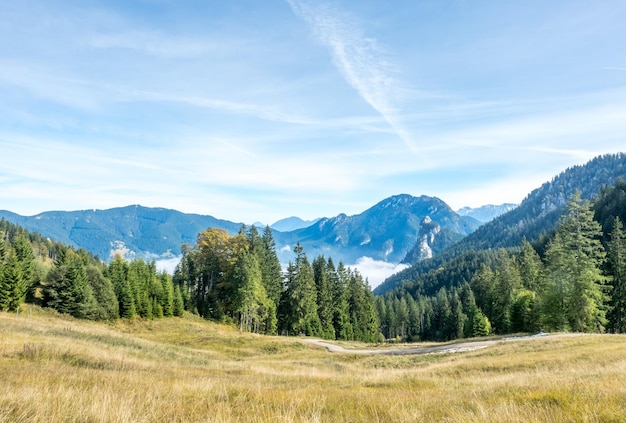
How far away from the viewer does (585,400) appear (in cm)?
639

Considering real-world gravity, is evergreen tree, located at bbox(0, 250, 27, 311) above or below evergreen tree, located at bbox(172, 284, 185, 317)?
above

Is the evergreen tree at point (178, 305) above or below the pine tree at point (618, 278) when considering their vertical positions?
below

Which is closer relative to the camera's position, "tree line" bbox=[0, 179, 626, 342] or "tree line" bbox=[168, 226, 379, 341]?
"tree line" bbox=[0, 179, 626, 342]

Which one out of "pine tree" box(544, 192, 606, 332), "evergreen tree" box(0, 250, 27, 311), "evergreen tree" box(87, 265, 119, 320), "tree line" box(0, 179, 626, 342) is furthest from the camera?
"evergreen tree" box(87, 265, 119, 320)

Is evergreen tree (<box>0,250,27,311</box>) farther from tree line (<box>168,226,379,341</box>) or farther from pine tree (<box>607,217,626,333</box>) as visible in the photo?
pine tree (<box>607,217,626,333</box>)

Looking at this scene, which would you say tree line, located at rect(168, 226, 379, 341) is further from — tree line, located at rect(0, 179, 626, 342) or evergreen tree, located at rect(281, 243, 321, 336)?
tree line, located at rect(0, 179, 626, 342)

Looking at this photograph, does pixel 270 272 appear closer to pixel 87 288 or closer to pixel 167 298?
pixel 167 298

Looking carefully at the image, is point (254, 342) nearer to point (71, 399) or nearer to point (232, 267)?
point (232, 267)

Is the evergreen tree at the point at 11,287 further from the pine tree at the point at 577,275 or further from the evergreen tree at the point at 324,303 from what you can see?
the pine tree at the point at 577,275

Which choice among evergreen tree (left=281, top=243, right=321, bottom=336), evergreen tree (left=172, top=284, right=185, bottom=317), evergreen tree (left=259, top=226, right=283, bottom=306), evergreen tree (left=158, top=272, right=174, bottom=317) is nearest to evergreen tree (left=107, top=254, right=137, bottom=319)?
evergreen tree (left=158, top=272, right=174, bottom=317)

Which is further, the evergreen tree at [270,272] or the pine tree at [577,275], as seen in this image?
the evergreen tree at [270,272]

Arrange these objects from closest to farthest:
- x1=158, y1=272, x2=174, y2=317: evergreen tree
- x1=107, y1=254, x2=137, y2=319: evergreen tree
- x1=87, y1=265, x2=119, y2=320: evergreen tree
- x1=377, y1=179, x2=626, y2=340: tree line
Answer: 1. x1=377, y1=179, x2=626, y2=340: tree line
2. x1=87, y1=265, x2=119, y2=320: evergreen tree
3. x1=107, y1=254, x2=137, y2=319: evergreen tree
4. x1=158, y1=272, x2=174, y2=317: evergreen tree

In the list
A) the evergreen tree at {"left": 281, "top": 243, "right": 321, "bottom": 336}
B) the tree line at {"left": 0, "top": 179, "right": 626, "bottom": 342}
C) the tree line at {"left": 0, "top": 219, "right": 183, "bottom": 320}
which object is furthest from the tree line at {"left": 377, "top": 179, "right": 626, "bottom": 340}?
the tree line at {"left": 0, "top": 219, "right": 183, "bottom": 320}

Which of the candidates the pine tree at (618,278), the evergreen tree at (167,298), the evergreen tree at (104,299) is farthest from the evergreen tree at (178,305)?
the pine tree at (618,278)
